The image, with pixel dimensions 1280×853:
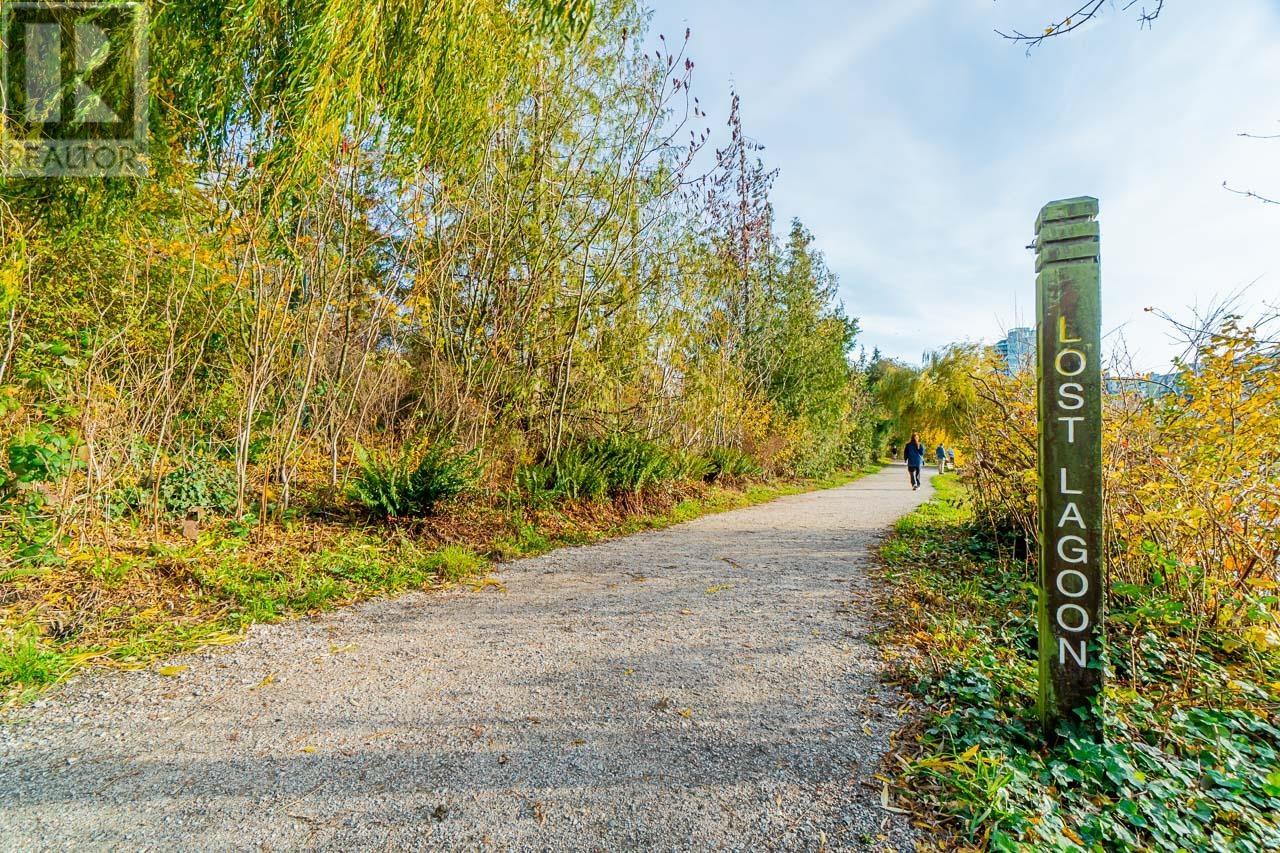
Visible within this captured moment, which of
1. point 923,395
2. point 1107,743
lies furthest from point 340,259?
point 923,395

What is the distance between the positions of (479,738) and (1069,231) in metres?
3.25

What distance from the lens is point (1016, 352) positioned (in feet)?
17.3

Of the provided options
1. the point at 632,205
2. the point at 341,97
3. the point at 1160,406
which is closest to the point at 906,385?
the point at 632,205

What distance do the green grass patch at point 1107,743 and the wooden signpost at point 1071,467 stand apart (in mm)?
261

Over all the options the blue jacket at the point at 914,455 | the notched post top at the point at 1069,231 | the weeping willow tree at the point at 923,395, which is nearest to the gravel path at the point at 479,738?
the notched post top at the point at 1069,231

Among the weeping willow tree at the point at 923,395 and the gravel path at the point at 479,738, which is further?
the weeping willow tree at the point at 923,395

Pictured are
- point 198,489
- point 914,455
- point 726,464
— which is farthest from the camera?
point 914,455

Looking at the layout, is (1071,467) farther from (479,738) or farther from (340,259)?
(340,259)

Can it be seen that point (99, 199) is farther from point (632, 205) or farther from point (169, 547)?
point (632, 205)

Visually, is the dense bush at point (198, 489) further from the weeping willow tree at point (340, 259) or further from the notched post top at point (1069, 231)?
the notched post top at point (1069, 231)

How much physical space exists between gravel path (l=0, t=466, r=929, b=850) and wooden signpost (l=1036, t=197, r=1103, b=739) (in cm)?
75

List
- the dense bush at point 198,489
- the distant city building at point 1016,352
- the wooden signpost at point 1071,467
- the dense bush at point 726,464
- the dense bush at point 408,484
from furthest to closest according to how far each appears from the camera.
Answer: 1. the dense bush at point 726,464
2. the dense bush at point 408,484
3. the distant city building at point 1016,352
4. the dense bush at point 198,489
5. the wooden signpost at point 1071,467

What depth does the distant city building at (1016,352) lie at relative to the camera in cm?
521

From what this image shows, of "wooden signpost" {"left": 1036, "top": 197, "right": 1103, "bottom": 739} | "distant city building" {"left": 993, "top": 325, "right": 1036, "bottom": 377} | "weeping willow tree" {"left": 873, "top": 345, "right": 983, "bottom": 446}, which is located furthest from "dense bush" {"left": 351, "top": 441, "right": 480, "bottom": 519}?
"weeping willow tree" {"left": 873, "top": 345, "right": 983, "bottom": 446}
